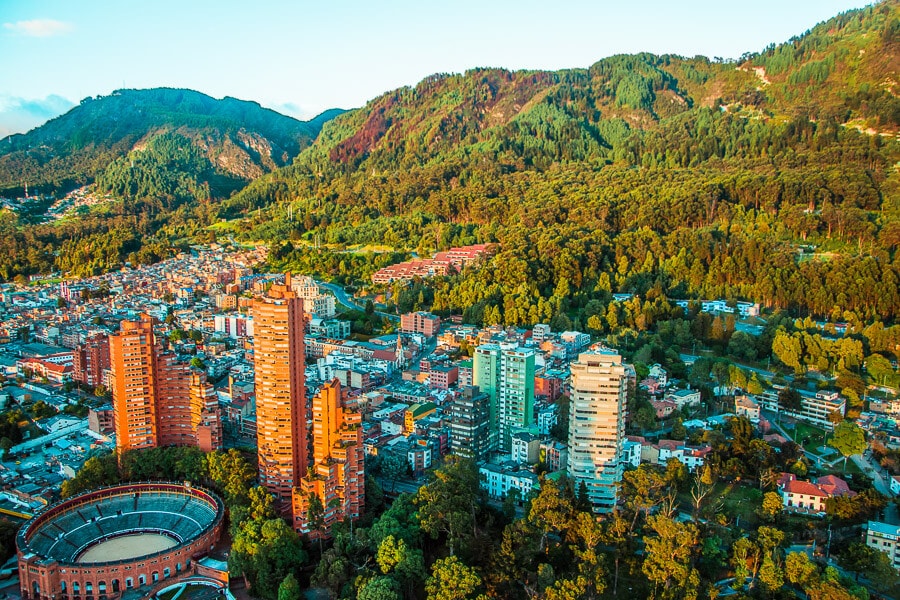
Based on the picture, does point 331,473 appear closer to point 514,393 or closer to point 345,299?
point 514,393

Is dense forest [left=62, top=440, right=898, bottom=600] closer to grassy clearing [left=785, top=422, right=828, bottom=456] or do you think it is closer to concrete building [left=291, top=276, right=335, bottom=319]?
grassy clearing [left=785, top=422, right=828, bottom=456]

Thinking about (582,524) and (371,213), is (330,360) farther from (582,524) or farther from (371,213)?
(371,213)

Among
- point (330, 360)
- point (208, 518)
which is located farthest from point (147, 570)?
point (330, 360)

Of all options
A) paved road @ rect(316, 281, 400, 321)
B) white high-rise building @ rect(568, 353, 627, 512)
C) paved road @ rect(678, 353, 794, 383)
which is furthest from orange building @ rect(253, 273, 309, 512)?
paved road @ rect(316, 281, 400, 321)

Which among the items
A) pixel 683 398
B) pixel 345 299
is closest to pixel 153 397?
pixel 683 398

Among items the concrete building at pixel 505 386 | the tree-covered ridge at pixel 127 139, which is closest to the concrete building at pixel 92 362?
the concrete building at pixel 505 386

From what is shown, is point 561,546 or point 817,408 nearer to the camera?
point 561,546

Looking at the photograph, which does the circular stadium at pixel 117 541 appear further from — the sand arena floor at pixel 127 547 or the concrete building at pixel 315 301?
the concrete building at pixel 315 301
